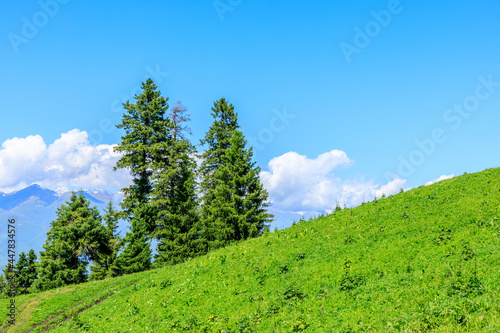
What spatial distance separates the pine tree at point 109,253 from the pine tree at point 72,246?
0.77 m

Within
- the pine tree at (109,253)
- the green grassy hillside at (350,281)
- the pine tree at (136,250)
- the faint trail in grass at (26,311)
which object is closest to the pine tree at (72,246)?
the pine tree at (109,253)

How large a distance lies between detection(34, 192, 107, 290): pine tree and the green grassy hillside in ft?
60.0

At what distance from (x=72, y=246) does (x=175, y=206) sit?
46.6 ft

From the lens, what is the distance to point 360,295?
424 inches

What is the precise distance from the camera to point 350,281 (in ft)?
39.5

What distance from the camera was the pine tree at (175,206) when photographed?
37094mm

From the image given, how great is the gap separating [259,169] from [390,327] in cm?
3279

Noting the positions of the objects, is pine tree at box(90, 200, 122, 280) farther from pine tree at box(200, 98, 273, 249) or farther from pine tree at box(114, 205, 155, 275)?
pine tree at box(200, 98, 273, 249)

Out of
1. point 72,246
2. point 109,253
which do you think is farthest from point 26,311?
point 109,253

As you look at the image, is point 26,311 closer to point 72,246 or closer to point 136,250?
point 136,250

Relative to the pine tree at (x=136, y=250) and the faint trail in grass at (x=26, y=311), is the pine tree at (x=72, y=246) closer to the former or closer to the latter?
the pine tree at (x=136, y=250)

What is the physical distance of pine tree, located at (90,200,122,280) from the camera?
4094 cm

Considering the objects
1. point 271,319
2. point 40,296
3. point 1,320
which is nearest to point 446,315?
point 271,319

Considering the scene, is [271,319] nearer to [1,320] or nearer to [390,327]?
[390,327]
